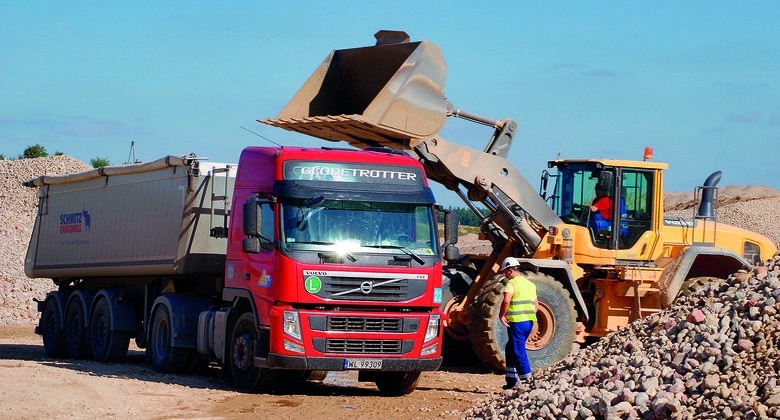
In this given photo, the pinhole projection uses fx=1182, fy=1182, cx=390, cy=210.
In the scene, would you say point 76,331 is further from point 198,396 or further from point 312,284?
point 312,284

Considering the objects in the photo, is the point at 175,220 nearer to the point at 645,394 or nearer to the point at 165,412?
the point at 165,412

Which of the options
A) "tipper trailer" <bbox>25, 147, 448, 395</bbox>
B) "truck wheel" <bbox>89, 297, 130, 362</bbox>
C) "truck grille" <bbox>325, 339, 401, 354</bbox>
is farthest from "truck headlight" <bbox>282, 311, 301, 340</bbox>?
"truck wheel" <bbox>89, 297, 130, 362</bbox>

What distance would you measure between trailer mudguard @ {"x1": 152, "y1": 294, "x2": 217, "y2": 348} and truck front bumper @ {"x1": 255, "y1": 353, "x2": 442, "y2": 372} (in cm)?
339

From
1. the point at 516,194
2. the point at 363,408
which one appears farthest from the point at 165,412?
the point at 516,194

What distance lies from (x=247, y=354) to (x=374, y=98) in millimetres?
4239

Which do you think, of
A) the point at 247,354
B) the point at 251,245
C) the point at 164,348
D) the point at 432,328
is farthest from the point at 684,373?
the point at 164,348

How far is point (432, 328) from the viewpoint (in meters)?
15.0

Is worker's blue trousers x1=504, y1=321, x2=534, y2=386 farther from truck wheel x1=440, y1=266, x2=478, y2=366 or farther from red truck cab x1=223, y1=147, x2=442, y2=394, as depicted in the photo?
truck wheel x1=440, y1=266, x2=478, y2=366

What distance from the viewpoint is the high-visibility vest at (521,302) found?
14.9 meters

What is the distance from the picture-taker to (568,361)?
13.8 meters

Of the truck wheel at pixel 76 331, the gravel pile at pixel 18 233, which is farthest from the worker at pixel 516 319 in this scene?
the gravel pile at pixel 18 233

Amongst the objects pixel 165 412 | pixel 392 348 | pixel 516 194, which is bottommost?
pixel 165 412

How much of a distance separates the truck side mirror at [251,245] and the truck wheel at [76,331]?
785cm

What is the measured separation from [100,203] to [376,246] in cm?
844
